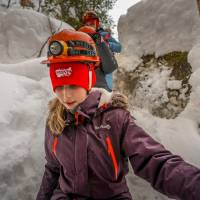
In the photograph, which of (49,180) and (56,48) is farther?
(49,180)

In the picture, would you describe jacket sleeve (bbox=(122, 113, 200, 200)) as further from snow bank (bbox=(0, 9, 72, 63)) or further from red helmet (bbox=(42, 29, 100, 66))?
snow bank (bbox=(0, 9, 72, 63))

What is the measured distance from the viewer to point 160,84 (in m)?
4.48

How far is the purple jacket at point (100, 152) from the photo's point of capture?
1.59 metres

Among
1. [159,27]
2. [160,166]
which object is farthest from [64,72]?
[159,27]

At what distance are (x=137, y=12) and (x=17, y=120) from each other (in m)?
3.55

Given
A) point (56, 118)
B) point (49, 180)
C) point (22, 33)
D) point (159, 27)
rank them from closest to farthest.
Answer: point (56, 118), point (49, 180), point (159, 27), point (22, 33)

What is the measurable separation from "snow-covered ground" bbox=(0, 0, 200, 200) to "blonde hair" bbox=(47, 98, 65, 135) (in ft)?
3.79

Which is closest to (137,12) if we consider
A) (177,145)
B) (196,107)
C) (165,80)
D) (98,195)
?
(165,80)

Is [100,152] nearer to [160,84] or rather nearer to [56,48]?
[56,48]

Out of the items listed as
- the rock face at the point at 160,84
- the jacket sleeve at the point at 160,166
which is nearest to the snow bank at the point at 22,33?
the rock face at the point at 160,84

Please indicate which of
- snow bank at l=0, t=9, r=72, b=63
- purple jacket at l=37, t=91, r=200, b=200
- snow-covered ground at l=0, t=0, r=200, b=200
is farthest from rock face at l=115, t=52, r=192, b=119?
snow bank at l=0, t=9, r=72, b=63

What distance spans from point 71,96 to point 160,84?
9.31ft

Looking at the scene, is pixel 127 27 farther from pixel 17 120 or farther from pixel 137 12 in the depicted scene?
pixel 17 120

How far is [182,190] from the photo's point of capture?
1314 mm
